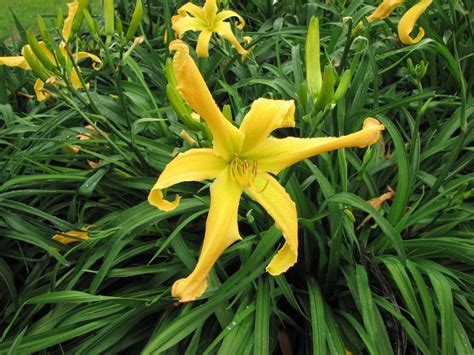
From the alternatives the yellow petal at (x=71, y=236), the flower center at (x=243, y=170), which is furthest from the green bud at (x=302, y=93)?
the yellow petal at (x=71, y=236)

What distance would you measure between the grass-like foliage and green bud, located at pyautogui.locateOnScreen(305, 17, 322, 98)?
9cm

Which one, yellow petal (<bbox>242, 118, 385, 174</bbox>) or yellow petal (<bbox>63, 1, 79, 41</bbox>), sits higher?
yellow petal (<bbox>63, 1, 79, 41</bbox>)

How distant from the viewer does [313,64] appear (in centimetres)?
153

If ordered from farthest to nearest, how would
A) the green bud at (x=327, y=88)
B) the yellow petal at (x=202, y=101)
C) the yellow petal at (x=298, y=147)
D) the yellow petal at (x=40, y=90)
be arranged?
the yellow petal at (x=40, y=90) < the green bud at (x=327, y=88) < the yellow petal at (x=298, y=147) < the yellow petal at (x=202, y=101)

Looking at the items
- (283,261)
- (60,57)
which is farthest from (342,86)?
(60,57)

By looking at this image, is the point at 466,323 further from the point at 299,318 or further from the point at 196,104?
the point at 196,104

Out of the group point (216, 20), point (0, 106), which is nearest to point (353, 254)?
point (216, 20)

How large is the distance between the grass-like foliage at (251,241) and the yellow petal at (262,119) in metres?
0.10

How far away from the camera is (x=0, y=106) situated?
7.77 feet

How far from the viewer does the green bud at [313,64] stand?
1.52m

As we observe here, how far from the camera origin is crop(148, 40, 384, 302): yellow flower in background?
1104 mm

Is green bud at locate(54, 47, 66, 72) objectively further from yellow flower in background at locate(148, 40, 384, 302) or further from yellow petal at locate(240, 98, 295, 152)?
yellow petal at locate(240, 98, 295, 152)

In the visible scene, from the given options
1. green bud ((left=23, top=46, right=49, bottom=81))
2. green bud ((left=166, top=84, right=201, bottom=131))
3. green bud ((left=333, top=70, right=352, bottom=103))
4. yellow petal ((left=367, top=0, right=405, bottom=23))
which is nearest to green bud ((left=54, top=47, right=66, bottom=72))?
green bud ((left=23, top=46, right=49, bottom=81))

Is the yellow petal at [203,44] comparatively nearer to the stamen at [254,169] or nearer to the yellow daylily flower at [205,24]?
the yellow daylily flower at [205,24]
